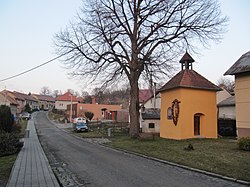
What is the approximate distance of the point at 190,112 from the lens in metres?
22.9

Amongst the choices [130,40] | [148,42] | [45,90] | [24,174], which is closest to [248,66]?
[148,42]

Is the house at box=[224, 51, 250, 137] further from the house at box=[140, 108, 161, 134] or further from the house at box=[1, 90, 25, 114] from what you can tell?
the house at box=[1, 90, 25, 114]

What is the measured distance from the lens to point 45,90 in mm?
159125

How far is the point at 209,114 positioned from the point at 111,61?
1083 centimetres

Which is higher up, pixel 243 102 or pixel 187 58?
pixel 187 58

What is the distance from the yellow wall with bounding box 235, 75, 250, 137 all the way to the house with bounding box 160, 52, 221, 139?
551cm

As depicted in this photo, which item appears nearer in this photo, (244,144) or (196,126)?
(244,144)

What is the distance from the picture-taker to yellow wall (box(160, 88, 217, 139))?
22.5 meters

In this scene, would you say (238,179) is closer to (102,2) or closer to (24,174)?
(24,174)

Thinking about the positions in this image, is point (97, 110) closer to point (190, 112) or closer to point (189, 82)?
point (189, 82)

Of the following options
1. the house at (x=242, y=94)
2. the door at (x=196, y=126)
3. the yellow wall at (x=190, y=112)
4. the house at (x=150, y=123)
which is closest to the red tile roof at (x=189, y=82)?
the yellow wall at (x=190, y=112)

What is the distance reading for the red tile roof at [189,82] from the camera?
912 inches

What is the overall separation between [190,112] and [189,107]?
18.5 inches

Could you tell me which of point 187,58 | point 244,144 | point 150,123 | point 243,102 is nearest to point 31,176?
point 244,144
